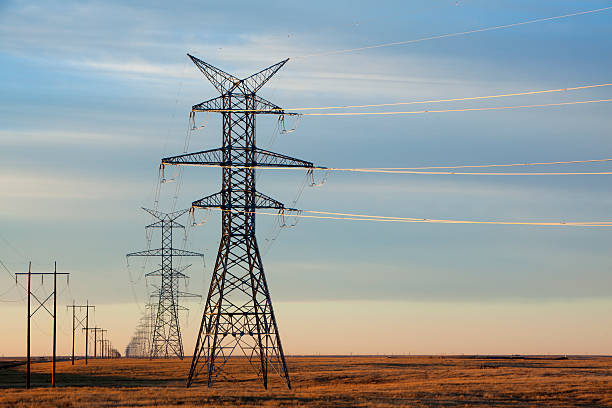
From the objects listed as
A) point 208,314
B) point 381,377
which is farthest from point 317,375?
point 208,314

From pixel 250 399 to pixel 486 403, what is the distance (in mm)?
16492

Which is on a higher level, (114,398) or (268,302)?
(268,302)

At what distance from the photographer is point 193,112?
7181 centimetres

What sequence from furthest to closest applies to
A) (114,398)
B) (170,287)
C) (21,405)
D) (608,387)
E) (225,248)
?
(170,287), (608,387), (225,248), (114,398), (21,405)

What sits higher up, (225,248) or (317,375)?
(225,248)

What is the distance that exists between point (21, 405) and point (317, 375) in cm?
5058

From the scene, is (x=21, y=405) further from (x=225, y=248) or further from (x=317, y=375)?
(x=317, y=375)

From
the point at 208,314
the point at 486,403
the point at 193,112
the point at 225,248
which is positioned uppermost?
the point at 193,112

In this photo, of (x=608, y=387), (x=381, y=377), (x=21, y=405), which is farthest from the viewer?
(x=381, y=377)

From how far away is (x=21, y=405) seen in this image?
58.8 meters

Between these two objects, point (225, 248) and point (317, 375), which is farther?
point (317, 375)

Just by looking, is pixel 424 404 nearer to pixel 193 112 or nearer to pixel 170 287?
pixel 193 112

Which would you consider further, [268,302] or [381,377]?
[381,377]

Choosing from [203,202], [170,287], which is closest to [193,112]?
[203,202]
